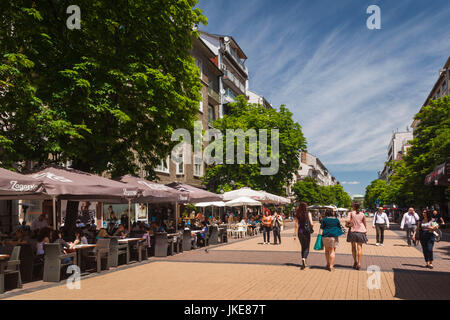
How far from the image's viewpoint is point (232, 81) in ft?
158

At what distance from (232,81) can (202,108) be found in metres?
10.1

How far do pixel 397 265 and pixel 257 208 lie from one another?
38010mm

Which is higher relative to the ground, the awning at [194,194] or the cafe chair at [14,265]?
the awning at [194,194]

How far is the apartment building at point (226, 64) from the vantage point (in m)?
46.4

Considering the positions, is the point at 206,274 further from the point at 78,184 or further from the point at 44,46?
the point at 44,46

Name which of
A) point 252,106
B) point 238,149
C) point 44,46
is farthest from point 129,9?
point 252,106

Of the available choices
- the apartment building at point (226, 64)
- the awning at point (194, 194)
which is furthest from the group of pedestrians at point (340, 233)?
the apartment building at point (226, 64)

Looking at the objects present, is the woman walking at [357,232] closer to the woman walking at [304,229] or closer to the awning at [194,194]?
the woman walking at [304,229]

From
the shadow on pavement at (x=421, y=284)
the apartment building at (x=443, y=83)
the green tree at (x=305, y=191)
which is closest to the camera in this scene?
the shadow on pavement at (x=421, y=284)

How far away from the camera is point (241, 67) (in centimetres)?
5412

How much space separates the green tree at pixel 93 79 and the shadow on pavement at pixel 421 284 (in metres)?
9.13

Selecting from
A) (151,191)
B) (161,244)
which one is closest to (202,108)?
(161,244)

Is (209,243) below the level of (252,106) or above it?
below
